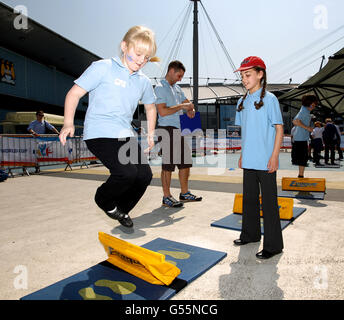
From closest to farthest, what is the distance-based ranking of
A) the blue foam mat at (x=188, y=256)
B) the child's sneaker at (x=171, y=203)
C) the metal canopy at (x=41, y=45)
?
the blue foam mat at (x=188, y=256) → the child's sneaker at (x=171, y=203) → the metal canopy at (x=41, y=45)

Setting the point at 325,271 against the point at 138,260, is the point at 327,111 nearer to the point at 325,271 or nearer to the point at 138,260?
the point at 325,271

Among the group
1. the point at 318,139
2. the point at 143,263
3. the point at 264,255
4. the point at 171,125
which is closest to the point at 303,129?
the point at 171,125

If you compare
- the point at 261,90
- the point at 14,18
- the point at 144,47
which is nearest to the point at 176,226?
the point at 261,90

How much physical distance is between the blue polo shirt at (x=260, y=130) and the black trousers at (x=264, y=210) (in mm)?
126

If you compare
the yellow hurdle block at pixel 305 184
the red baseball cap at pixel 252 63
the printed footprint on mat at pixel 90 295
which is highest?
the red baseball cap at pixel 252 63

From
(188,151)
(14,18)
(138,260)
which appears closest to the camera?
(138,260)

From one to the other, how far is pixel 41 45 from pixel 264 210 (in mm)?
20883

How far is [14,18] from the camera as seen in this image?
14.7 m

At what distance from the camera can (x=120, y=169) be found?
247 centimetres

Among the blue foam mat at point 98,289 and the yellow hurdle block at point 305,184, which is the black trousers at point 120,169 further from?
the yellow hurdle block at point 305,184

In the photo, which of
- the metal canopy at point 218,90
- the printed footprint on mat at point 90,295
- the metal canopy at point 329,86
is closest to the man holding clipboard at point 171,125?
the printed footprint on mat at point 90,295

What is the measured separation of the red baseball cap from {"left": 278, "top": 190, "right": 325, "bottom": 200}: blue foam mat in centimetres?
311

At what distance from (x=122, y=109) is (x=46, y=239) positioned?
173 cm

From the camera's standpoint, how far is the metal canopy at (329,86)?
10.1 meters
